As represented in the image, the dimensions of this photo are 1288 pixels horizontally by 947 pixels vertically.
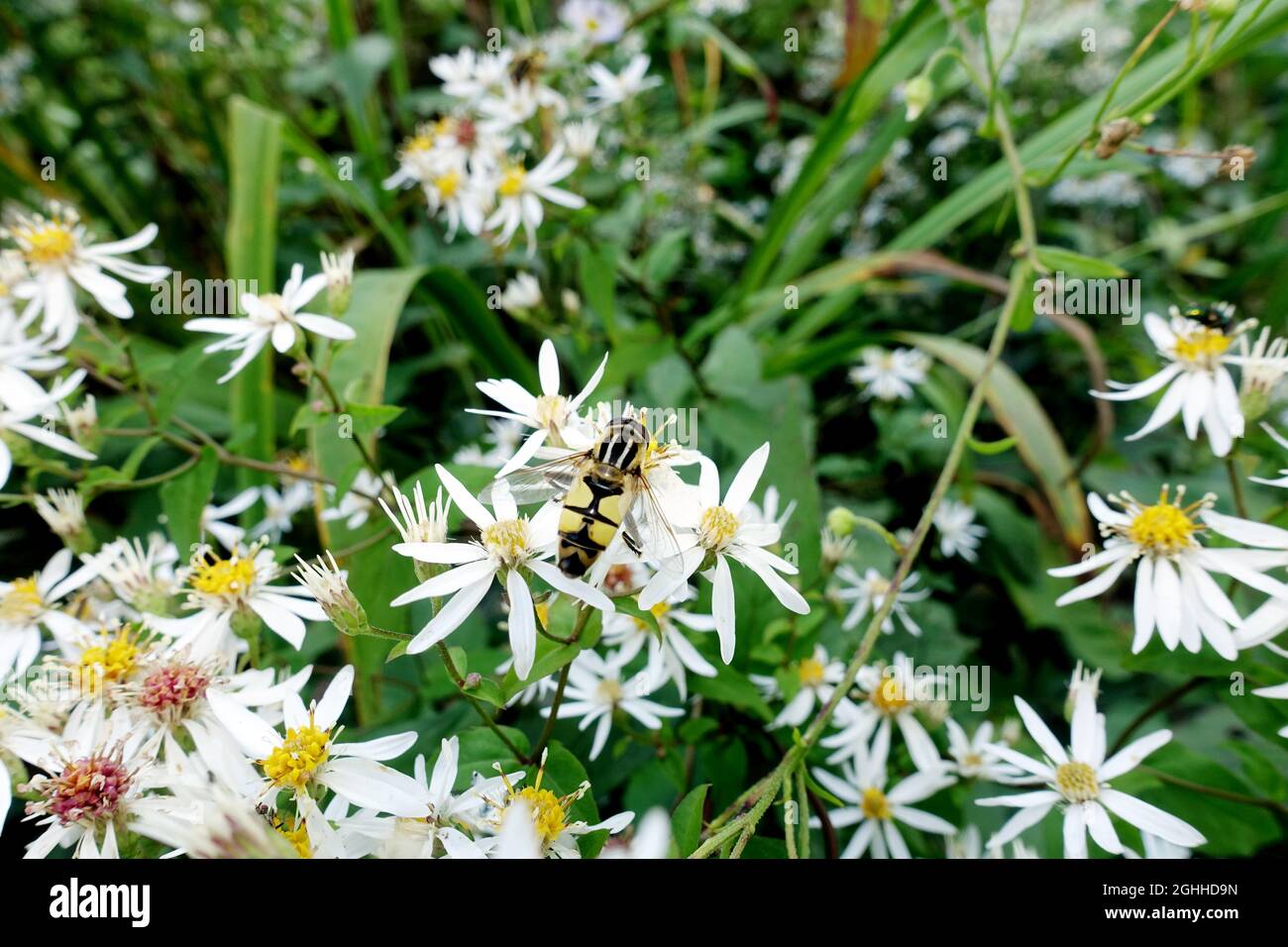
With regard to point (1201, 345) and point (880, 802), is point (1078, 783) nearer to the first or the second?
point (880, 802)

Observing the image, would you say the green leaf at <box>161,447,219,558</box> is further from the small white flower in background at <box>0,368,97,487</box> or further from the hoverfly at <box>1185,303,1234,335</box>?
the hoverfly at <box>1185,303,1234,335</box>

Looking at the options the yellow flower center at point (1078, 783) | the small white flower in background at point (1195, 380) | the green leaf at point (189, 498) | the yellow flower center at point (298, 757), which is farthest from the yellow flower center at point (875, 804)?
the green leaf at point (189, 498)

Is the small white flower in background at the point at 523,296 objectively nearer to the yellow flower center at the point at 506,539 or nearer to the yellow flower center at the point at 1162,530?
the yellow flower center at the point at 506,539

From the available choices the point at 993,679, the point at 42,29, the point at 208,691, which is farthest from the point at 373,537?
the point at 42,29

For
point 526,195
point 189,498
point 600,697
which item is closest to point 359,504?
point 189,498

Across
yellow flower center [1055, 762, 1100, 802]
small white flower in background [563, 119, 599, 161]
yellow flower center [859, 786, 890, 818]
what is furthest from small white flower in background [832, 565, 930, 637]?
small white flower in background [563, 119, 599, 161]
